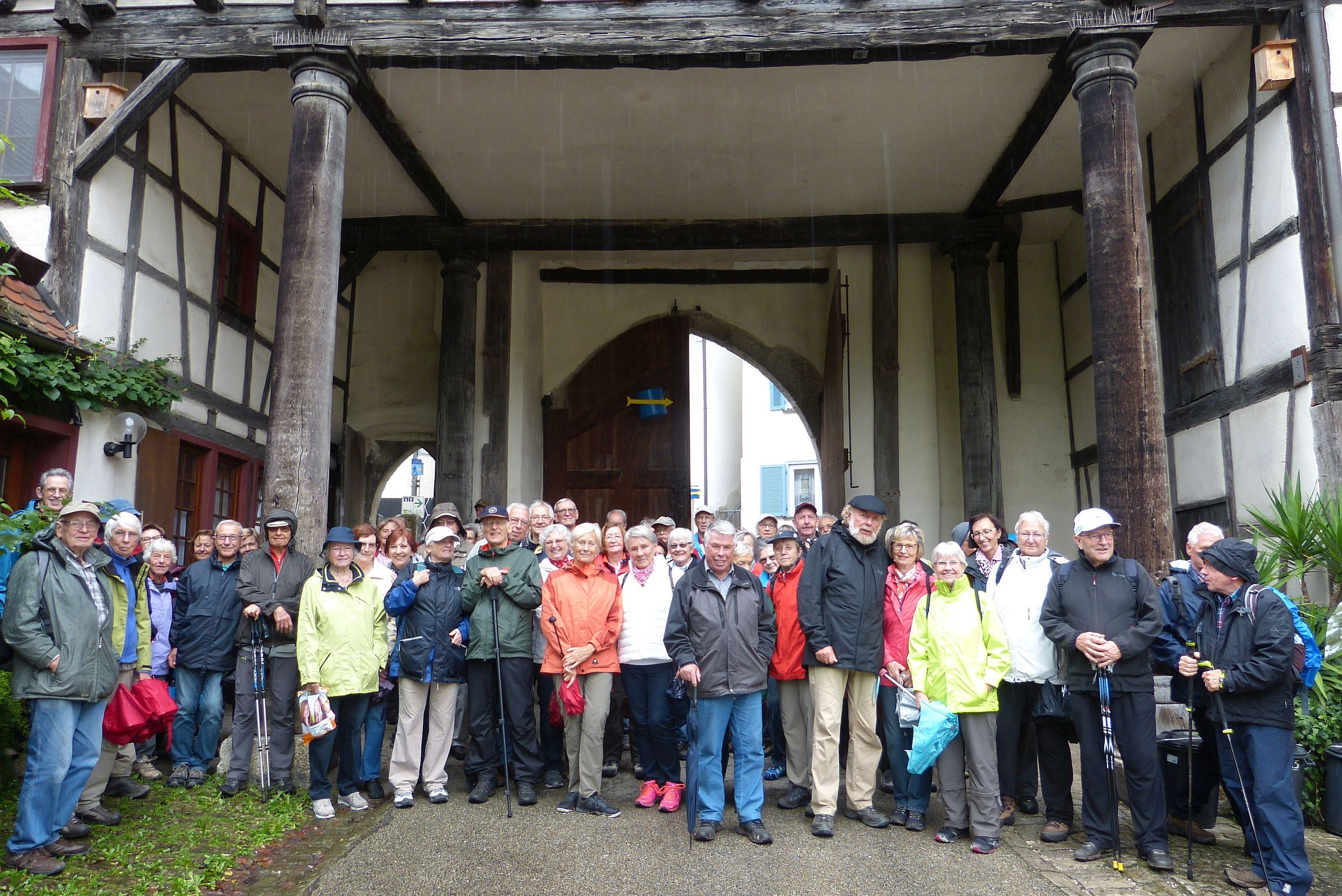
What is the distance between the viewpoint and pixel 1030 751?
515cm

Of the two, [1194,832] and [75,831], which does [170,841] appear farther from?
[1194,832]

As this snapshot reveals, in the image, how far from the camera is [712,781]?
4.71 m

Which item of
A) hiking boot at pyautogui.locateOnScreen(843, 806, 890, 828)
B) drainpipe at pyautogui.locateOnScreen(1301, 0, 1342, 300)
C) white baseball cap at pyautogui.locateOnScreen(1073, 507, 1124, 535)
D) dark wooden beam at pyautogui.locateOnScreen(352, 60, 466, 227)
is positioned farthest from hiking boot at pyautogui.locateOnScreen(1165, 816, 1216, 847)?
Result: dark wooden beam at pyautogui.locateOnScreen(352, 60, 466, 227)

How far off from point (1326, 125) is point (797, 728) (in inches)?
218

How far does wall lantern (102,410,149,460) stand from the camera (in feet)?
24.9

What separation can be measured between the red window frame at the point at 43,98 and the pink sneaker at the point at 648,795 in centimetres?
628

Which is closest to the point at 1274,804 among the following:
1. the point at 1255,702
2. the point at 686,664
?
the point at 1255,702

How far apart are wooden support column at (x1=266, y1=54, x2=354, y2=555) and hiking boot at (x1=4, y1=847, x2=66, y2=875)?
2448mm

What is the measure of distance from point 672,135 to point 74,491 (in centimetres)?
577

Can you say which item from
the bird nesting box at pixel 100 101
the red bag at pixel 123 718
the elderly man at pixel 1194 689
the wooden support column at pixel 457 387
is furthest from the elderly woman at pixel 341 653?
the wooden support column at pixel 457 387

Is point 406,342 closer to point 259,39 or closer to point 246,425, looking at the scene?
point 246,425

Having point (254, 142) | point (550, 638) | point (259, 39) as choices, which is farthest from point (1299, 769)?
point (254, 142)

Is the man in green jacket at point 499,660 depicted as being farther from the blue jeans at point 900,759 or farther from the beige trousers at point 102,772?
the blue jeans at point 900,759

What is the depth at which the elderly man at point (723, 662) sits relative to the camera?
4.72 meters
